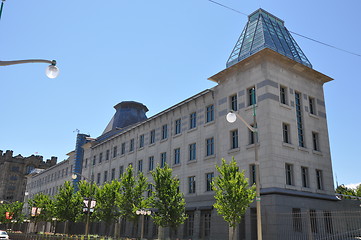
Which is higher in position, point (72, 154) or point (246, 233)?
point (72, 154)

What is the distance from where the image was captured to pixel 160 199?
30.4 meters

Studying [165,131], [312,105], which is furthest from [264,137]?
[165,131]

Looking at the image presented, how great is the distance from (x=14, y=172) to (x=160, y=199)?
111948 mm

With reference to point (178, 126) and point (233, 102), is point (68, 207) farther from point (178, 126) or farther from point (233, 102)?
point (233, 102)

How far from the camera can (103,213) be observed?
127 ft

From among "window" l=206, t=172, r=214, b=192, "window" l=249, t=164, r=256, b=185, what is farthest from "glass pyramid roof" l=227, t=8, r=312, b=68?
"window" l=206, t=172, r=214, b=192

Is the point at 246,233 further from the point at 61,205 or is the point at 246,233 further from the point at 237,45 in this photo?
the point at 61,205

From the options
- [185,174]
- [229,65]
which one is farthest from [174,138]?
[229,65]

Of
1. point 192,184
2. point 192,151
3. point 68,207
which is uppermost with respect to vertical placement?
point 192,151

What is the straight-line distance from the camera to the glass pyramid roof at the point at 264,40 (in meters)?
33.0

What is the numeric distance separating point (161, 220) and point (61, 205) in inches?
908

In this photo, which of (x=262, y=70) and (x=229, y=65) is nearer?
(x=262, y=70)

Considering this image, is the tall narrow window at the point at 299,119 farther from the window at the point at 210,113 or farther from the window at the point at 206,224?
the window at the point at 206,224

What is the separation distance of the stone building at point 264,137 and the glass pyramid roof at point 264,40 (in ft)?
0.46
